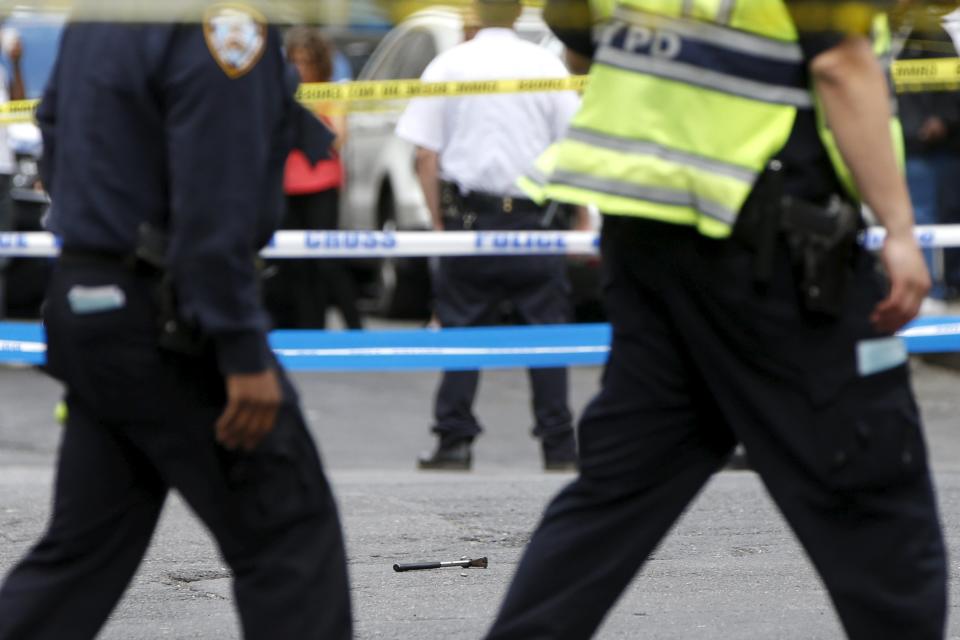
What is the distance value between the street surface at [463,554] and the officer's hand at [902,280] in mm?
1382

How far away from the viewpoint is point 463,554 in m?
5.42

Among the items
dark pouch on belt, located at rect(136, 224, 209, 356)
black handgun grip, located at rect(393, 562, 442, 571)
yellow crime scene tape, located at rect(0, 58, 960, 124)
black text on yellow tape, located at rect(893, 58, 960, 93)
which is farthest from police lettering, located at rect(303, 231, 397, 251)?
dark pouch on belt, located at rect(136, 224, 209, 356)

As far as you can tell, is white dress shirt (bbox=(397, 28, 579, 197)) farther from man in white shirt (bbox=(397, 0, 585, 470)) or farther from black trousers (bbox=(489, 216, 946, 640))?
black trousers (bbox=(489, 216, 946, 640))

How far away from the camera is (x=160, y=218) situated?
314 centimetres

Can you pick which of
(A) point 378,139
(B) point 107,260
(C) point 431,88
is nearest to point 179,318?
(B) point 107,260

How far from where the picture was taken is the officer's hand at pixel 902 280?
3139mm

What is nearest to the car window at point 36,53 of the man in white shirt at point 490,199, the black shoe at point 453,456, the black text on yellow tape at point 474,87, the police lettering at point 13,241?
the police lettering at point 13,241

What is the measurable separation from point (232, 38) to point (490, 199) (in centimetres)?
457

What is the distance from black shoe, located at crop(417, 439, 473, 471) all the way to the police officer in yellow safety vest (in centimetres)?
437

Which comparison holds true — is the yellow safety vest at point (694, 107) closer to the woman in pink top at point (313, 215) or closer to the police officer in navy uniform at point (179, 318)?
the police officer in navy uniform at point (179, 318)

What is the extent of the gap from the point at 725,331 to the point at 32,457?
555cm

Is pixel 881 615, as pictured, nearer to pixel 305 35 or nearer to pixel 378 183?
pixel 305 35

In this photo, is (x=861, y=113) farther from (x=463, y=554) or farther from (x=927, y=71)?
(x=927, y=71)

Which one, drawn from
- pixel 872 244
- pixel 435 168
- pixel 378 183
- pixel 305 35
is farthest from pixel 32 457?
pixel 378 183
